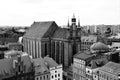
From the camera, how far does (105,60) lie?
217ft

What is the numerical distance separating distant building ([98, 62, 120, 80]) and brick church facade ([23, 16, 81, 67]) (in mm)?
22679

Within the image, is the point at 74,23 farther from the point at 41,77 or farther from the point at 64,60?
the point at 41,77

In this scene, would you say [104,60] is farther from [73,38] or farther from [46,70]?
[46,70]

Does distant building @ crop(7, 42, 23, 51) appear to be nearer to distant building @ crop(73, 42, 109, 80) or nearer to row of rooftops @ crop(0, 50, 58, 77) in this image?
distant building @ crop(73, 42, 109, 80)

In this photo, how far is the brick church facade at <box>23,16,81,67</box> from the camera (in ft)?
253

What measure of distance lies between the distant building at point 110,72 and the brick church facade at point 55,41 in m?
22.7

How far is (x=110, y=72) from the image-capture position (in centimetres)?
5369

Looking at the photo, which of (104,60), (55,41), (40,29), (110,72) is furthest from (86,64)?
(40,29)

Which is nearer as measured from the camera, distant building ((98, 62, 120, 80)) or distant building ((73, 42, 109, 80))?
distant building ((98, 62, 120, 80))

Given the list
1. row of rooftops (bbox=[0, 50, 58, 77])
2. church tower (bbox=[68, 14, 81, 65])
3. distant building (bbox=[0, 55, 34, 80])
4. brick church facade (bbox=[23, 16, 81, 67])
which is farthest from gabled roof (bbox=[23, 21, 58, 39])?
distant building (bbox=[0, 55, 34, 80])

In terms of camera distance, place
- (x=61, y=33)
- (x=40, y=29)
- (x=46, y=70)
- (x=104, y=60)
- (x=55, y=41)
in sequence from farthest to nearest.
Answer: (x=40, y=29), (x=55, y=41), (x=61, y=33), (x=104, y=60), (x=46, y=70)

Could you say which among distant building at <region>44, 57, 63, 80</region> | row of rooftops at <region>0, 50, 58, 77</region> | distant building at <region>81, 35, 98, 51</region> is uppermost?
distant building at <region>81, 35, 98, 51</region>

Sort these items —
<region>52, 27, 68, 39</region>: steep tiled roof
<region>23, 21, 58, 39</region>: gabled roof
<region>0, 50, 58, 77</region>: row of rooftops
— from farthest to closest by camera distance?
1. <region>23, 21, 58, 39</region>: gabled roof
2. <region>52, 27, 68, 39</region>: steep tiled roof
3. <region>0, 50, 58, 77</region>: row of rooftops

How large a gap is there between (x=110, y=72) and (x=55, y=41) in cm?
3873
